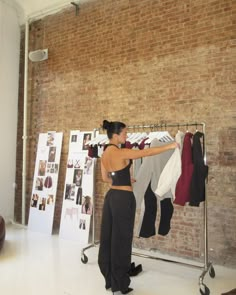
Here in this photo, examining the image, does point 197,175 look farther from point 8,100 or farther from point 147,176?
point 8,100

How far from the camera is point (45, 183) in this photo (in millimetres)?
5883

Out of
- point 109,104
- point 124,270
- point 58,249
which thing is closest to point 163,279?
point 124,270

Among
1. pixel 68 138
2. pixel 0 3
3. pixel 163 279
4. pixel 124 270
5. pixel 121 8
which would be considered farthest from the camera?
pixel 0 3

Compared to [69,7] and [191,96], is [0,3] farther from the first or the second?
[191,96]

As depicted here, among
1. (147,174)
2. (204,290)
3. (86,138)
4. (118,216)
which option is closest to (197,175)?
(147,174)

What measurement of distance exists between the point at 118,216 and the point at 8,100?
13.6ft

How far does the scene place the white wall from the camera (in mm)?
6293

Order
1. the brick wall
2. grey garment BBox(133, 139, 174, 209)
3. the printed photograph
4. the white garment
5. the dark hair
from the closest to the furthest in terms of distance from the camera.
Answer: the dark hair → the white garment → grey garment BBox(133, 139, 174, 209) → the brick wall → the printed photograph

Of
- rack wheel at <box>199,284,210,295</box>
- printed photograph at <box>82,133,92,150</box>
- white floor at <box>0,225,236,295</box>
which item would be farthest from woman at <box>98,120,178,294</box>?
printed photograph at <box>82,133,92,150</box>

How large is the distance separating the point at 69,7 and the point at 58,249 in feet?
13.3

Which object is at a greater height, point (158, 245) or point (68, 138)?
point (68, 138)

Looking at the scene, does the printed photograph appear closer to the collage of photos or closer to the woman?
the collage of photos

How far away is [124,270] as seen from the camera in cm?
322

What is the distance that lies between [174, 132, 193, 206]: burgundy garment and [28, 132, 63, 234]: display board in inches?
114
